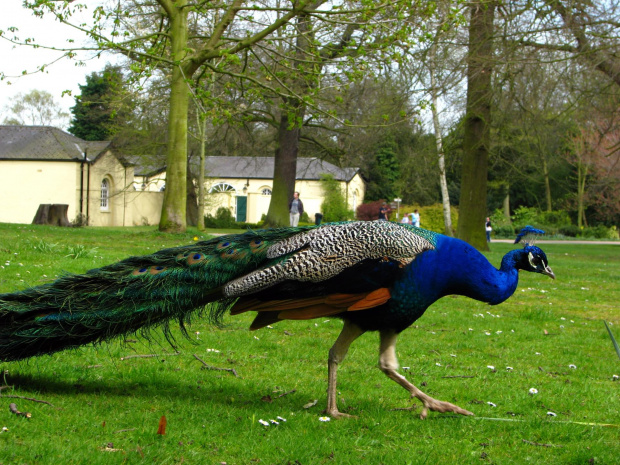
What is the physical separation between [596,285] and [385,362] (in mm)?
10472

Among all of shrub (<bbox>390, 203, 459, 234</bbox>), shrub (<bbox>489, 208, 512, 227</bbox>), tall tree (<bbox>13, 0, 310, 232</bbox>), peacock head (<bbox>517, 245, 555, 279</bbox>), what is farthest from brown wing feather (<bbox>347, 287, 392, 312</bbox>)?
shrub (<bbox>489, 208, 512, 227</bbox>)

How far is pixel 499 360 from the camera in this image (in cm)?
686

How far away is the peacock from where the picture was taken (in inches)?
184

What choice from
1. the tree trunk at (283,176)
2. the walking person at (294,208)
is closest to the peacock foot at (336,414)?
the tree trunk at (283,176)

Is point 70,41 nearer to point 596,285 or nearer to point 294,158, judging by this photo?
point 596,285

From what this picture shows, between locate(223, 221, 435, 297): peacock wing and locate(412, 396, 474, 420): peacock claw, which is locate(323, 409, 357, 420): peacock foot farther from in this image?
locate(223, 221, 435, 297): peacock wing

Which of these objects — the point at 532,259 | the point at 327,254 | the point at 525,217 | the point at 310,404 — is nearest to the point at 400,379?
the point at 310,404

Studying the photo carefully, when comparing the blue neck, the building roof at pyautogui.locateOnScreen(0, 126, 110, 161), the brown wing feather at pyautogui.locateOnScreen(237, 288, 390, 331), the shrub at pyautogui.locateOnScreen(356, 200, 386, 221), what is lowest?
the brown wing feather at pyautogui.locateOnScreen(237, 288, 390, 331)

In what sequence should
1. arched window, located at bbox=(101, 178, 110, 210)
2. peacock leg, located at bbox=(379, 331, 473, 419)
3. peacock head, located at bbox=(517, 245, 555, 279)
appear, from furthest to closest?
arched window, located at bbox=(101, 178, 110, 210), peacock head, located at bbox=(517, 245, 555, 279), peacock leg, located at bbox=(379, 331, 473, 419)

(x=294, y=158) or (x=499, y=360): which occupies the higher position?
(x=294, y=158)

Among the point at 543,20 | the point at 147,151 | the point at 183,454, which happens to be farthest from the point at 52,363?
the point at 147,151

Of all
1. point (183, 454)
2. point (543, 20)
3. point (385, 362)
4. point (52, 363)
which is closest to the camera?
point (183, 454)

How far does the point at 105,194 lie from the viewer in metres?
39.6

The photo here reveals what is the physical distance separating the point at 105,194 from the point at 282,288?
1454 inches
